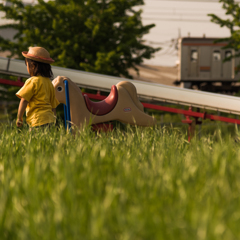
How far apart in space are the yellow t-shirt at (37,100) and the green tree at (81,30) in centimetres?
943

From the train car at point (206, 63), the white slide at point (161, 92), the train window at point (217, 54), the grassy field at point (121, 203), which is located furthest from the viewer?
the train window at point (217, 54)

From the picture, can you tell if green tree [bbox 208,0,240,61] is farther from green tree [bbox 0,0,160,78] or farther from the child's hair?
the child's hair

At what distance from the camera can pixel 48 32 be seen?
14.8m

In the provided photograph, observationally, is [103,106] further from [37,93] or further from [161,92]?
[161,92]

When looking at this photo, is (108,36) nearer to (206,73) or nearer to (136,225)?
(206,73)

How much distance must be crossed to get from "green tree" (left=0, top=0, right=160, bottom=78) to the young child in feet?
30.3

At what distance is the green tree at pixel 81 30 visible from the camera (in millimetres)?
14055

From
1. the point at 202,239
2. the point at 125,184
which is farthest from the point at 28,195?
the point at 202,239

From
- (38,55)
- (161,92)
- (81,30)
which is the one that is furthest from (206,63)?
(38,55)

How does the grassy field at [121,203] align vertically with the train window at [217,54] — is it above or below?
below

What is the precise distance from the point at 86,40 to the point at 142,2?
3.67m

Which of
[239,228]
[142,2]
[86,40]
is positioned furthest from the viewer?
[142,2]

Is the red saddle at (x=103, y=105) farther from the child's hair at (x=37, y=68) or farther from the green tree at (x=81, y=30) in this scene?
the green tree at (x=81, y=30)

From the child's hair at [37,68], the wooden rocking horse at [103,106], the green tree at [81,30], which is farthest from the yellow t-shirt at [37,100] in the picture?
the green tree at [81,30]
